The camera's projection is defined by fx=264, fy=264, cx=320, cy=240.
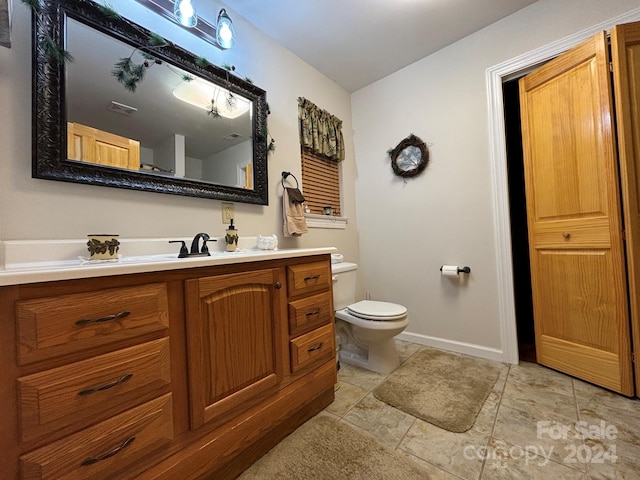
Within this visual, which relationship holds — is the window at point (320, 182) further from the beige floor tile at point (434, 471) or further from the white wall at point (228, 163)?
the beige floor tile at point (434, 471)

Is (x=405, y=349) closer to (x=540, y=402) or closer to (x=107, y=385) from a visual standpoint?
(x=540, y=402)

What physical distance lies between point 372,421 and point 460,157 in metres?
1.97

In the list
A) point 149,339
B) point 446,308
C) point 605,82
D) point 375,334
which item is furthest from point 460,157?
point 149,339

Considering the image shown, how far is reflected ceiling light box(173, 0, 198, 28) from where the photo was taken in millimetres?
1409

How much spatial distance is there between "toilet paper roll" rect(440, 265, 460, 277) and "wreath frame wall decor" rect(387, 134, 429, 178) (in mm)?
852

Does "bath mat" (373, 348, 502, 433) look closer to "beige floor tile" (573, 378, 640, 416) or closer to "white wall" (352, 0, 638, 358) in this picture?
"white wall" (352, 0, 638, 358)

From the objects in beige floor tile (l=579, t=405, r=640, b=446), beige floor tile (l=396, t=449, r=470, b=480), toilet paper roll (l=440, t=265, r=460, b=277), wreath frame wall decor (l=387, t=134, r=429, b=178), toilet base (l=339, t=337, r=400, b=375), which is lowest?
beige floor tile (l=579, t=405, r=640, b=446)

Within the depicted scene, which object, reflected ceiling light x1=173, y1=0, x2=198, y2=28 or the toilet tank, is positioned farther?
the toilet tank

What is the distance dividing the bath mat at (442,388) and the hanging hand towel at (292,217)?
1184mm

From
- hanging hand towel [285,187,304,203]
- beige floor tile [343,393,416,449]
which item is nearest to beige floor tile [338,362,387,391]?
beige floor tile [343,393,416,449]

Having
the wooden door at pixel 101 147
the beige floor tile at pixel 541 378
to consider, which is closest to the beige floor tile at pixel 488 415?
the beige floor tile at pixel 541 378

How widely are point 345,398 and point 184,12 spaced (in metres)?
2.34

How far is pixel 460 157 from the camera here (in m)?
2.13

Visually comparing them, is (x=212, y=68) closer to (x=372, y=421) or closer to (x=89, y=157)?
(x=89, y=157)
